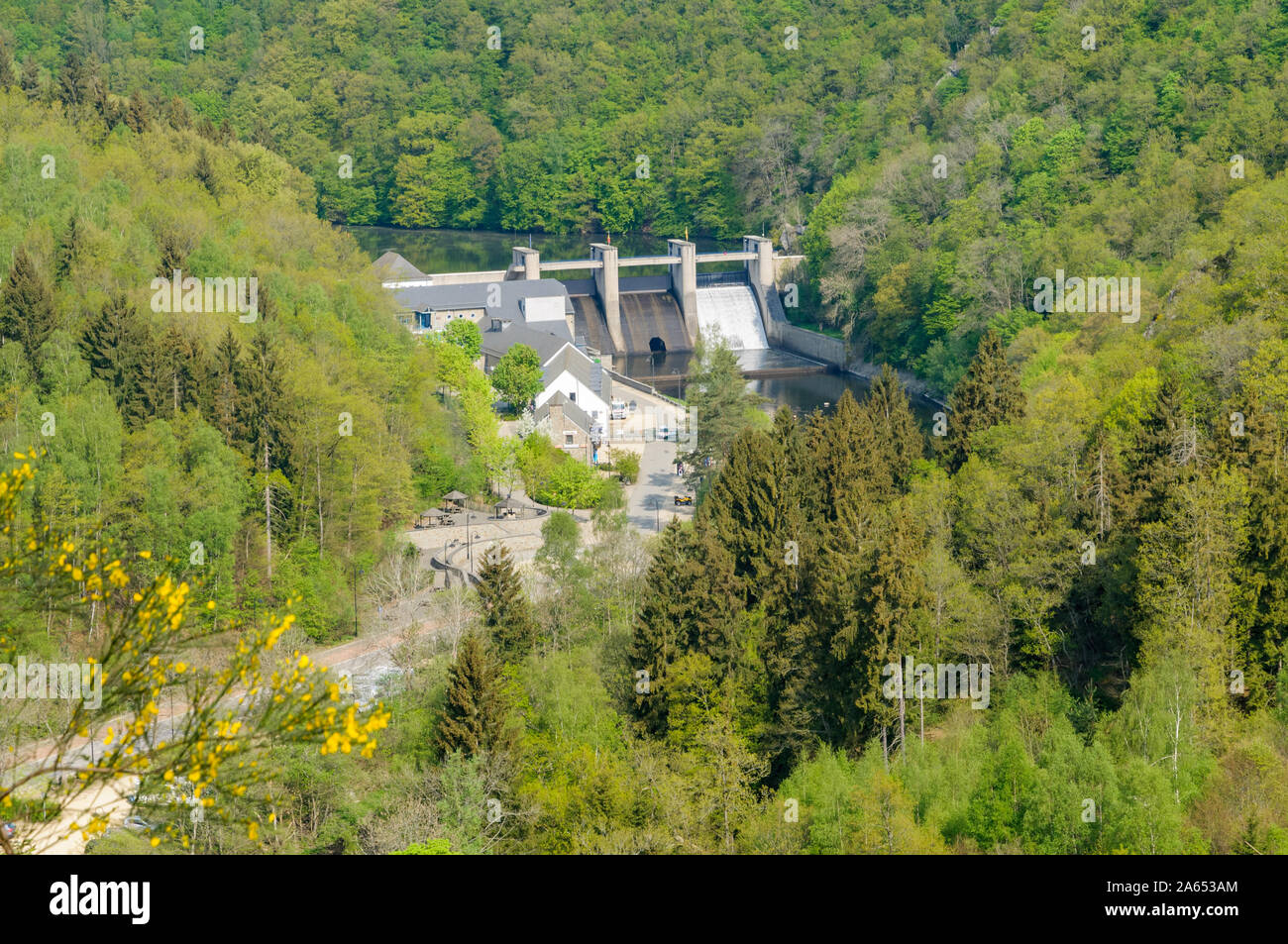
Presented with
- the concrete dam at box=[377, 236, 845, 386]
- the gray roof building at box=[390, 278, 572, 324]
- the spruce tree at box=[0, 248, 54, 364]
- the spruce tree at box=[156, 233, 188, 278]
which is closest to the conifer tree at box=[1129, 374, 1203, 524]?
the spruce tree at box=[0, 248, 54, 364]

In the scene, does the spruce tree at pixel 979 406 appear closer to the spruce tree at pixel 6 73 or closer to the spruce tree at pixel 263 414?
the spruce tree at pixel 263 414

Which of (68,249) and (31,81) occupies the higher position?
(31,81)

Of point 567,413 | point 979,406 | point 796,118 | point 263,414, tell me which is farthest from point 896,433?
point 796,118

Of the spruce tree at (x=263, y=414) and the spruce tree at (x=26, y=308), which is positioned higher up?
the spruce tree at (x=26, y=308)

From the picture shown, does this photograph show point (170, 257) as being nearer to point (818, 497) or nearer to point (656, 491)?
point (656, 491)

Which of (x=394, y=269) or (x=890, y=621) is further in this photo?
(x=394, y=269)

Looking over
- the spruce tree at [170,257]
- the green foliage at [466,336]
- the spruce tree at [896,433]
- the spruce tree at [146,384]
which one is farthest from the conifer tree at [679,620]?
the green foliage at [466,336]
